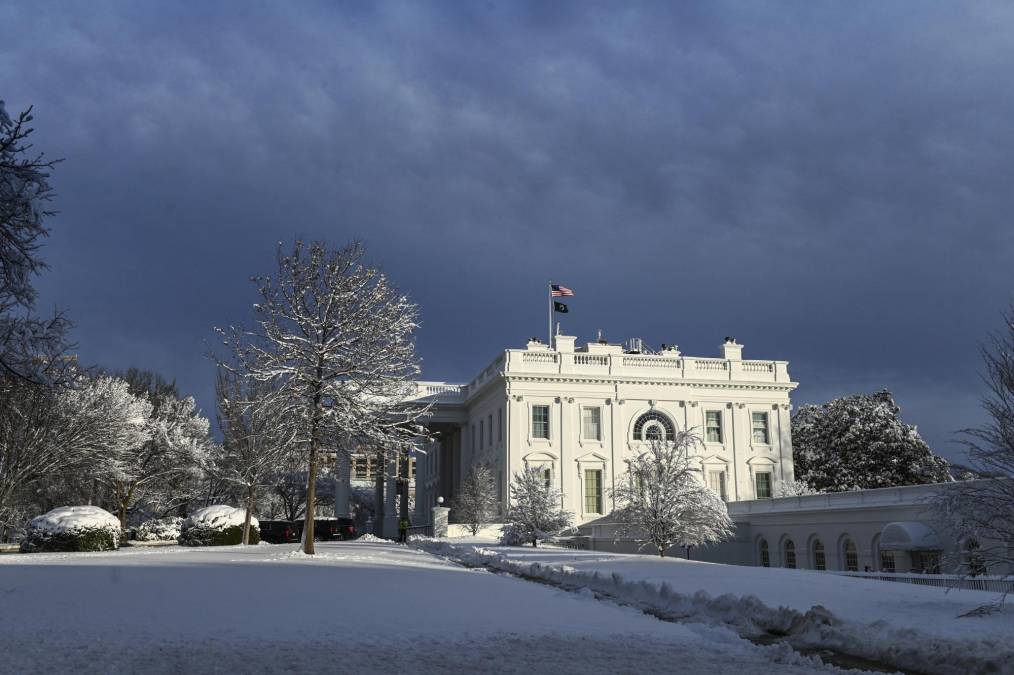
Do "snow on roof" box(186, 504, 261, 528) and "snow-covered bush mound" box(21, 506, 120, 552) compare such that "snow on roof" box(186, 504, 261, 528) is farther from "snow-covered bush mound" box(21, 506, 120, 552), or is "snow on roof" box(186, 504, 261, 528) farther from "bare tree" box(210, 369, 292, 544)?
"snow-covered bush mound" box(21, 506, 120, 552)

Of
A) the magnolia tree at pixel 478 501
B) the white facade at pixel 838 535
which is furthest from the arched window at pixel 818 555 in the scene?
the magnolia tree at pixel 478 501

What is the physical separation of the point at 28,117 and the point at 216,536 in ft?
79.1

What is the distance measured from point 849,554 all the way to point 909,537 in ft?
21.5

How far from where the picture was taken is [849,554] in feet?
118

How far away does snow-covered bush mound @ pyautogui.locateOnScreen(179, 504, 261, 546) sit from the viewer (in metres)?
32.6

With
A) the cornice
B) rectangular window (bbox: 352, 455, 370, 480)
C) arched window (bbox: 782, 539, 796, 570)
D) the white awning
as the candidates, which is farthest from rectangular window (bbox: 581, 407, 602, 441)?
the white awning

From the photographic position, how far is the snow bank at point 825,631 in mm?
7988

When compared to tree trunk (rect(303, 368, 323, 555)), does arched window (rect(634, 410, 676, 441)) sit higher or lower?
higher

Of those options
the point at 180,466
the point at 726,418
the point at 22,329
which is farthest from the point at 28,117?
the point at 726,418

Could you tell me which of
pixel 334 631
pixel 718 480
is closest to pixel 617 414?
pixel 718 480

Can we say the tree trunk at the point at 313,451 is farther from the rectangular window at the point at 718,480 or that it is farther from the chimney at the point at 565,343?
the rectangular window at the point at 718,480

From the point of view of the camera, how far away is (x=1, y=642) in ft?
24.9

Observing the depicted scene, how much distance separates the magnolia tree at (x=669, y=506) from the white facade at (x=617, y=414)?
78.0 feet

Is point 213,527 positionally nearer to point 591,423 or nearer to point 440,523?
point 440,523
